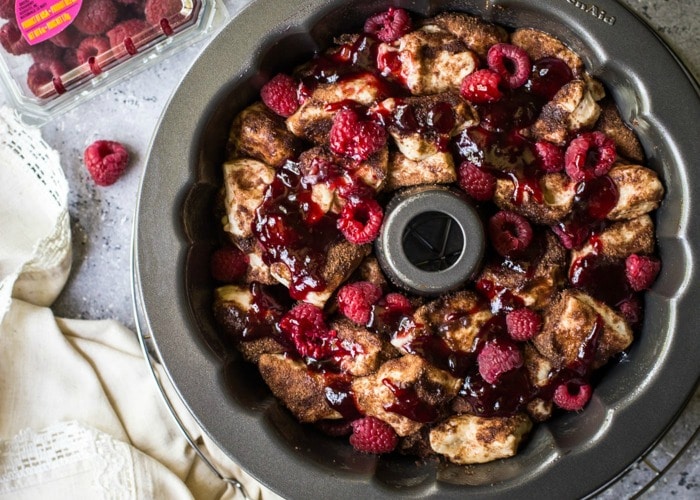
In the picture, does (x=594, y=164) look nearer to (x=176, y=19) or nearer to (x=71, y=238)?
(x=176, y=19)

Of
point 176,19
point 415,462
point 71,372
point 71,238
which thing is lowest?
point 71,372

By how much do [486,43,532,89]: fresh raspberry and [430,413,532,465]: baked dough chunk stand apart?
79cm

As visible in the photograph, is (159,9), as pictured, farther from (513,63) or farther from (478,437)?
(478,437)

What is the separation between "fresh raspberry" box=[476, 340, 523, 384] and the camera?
1.79 meters

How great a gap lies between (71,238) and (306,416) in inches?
41.3

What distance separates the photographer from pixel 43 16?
243 centimetres

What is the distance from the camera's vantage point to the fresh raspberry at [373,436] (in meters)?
1.87

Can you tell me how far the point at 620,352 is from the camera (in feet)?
6.21

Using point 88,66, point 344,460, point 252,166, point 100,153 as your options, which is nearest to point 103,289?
point 100,153

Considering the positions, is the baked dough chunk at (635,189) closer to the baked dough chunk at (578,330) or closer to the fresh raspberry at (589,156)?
the fresh raspberry at (589,156)

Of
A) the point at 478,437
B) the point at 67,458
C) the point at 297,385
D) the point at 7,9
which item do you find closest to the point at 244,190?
the point at 297,385

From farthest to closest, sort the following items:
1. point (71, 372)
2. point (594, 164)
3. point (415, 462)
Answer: point (71, 372), point (415, 462), point (594, 164)

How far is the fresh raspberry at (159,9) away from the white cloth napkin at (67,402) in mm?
514

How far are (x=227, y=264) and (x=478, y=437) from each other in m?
0.73
